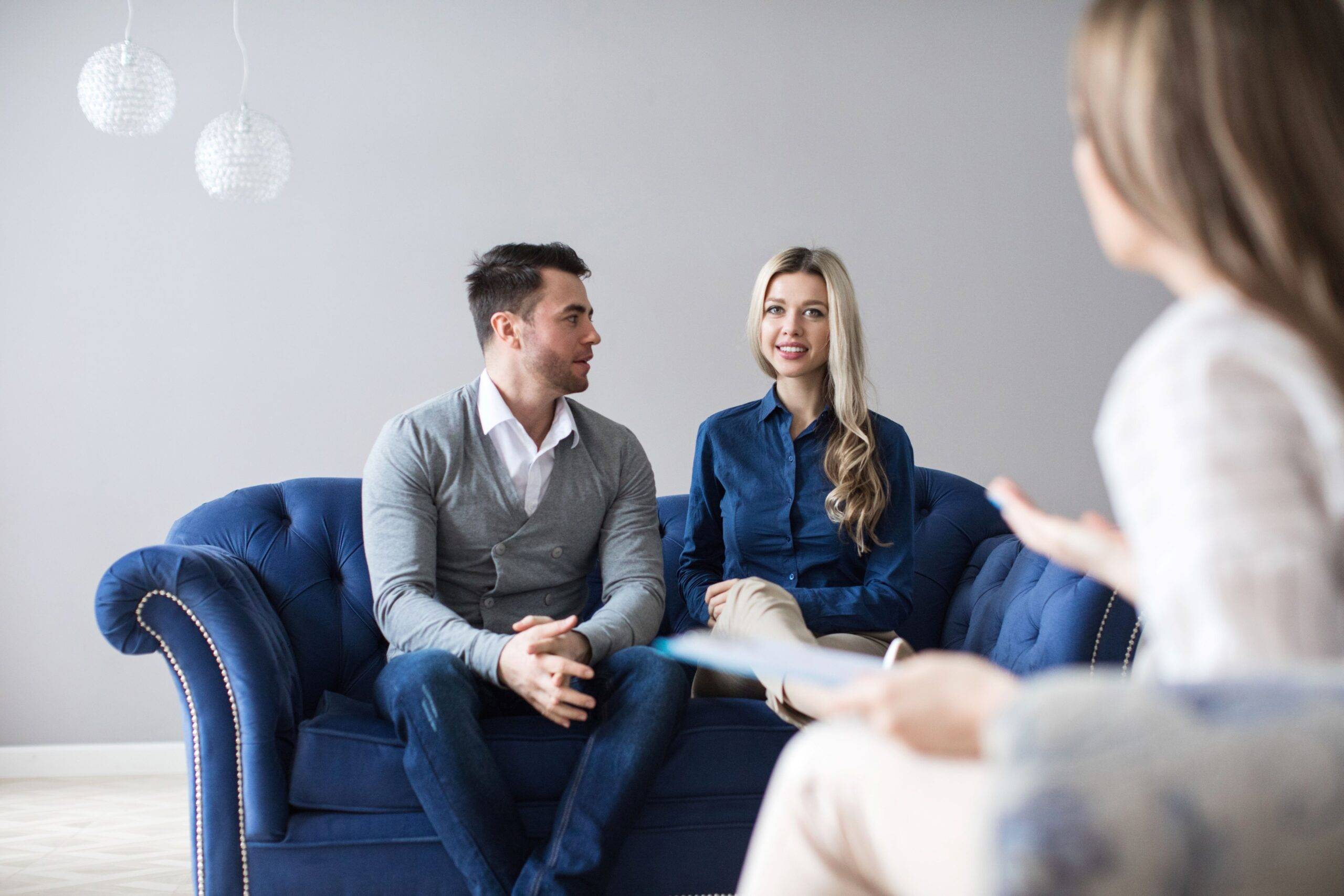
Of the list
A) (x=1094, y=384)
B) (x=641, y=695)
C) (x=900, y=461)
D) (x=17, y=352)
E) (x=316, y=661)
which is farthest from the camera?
(x=1094, y=384)

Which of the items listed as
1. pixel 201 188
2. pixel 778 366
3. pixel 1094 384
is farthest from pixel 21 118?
pixel 1094 384

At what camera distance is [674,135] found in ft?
11.9

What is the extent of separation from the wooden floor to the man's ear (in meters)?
1.30

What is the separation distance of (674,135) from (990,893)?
3326 millimetres

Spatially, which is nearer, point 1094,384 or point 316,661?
point 316,661

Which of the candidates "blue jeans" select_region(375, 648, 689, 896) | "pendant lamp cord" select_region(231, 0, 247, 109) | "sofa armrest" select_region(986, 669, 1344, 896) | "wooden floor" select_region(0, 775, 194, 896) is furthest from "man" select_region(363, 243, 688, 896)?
"pendant lamp cord" select_region(231, 0, 247, 109)

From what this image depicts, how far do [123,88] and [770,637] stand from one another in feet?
6.80

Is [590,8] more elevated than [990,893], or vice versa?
[590,8]

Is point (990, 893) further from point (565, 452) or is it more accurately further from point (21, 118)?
point (21, 118)

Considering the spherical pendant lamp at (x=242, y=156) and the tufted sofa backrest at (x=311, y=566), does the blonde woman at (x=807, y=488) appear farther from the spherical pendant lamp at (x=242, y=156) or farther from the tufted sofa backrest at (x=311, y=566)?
the spherical pendant lamp at (x=242, y=156)

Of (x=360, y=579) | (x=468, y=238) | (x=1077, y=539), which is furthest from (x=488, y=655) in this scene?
(x=468, y=238)

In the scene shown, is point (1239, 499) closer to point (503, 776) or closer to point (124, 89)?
point (503, 776)

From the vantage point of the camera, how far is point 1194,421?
0.65m

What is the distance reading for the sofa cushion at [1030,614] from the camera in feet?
6.62
